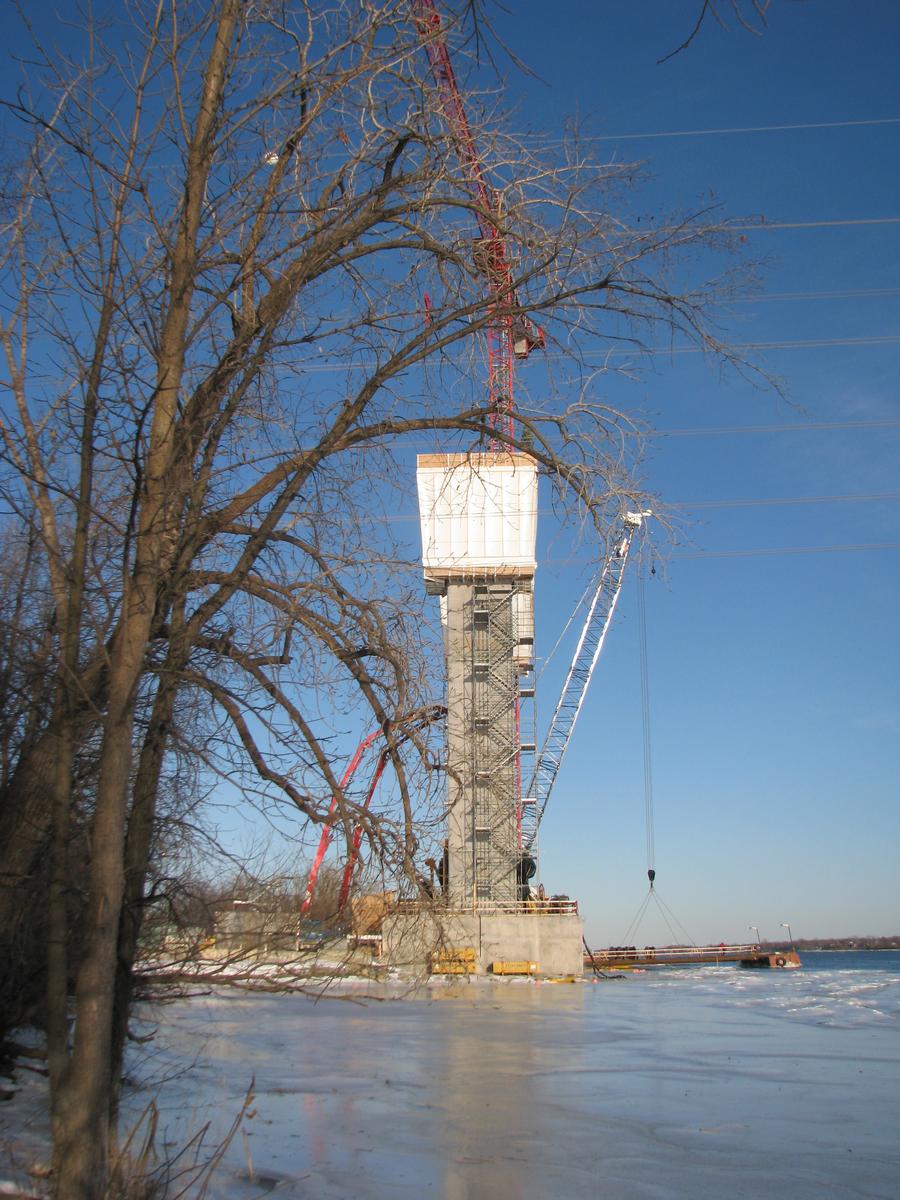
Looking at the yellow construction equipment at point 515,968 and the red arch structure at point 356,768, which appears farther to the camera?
the yellow construction equipment at point 515,968

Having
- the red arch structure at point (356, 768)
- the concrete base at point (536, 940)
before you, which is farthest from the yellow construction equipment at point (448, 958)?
the concrete base at point (536, 940)

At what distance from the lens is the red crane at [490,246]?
504cm

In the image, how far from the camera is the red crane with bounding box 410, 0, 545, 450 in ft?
16.5

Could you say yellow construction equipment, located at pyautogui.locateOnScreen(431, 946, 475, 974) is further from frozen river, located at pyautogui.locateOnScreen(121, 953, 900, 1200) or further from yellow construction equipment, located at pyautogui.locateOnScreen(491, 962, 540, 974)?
yellow construction equipment, located at pyautogui.locateOnScreen(491, 962, 540, 974)

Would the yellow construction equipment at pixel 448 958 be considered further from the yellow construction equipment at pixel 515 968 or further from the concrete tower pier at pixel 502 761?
the yellow construction equipment at pixel 515 968

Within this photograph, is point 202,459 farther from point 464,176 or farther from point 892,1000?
point 892,1000

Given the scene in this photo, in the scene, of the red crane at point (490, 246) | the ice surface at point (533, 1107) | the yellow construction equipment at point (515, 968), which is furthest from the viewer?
the yellow construction equipment at point (515, 968)

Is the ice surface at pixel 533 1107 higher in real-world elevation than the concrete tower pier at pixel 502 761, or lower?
lower

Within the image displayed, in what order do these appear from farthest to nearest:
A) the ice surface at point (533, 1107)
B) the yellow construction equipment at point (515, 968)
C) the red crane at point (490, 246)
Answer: the yellow construction equipment at point (515, 968)
the ice surface at point (533, 1107)
the red crane at point (490, 246)

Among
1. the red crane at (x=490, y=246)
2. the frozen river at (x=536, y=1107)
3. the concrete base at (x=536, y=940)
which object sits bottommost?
the frozen river at (x=536, y=1107)

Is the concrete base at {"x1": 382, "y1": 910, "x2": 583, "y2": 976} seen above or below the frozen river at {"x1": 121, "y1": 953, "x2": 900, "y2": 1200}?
above

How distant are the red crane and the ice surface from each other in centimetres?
359

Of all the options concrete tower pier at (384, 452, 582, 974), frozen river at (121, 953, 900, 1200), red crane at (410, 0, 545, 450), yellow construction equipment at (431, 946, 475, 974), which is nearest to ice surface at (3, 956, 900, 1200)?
frozen river at (121, 953, 900, 1200)

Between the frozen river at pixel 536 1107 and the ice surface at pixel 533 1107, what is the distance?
0.08 ft
